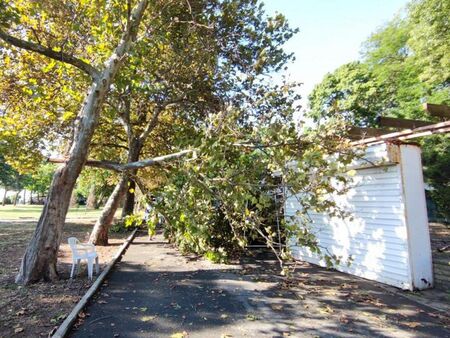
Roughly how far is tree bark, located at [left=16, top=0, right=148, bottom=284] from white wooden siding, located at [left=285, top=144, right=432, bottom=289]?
5362 mm

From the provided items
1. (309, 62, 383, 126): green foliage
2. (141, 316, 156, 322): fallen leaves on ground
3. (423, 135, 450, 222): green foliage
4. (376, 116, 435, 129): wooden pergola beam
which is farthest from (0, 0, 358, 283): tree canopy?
(309, 62, 383, 126): green foliage

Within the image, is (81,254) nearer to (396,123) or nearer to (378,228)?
(378,228)

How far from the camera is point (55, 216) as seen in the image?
6910 millimetres

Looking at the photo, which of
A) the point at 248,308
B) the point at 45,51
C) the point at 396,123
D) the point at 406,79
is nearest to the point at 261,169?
the point at 248,308

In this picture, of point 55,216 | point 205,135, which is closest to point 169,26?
point 205,135

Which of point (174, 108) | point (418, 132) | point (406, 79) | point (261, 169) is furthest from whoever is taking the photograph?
point (406, 79)

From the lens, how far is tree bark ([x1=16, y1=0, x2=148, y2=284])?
21.7ft

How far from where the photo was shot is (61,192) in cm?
703

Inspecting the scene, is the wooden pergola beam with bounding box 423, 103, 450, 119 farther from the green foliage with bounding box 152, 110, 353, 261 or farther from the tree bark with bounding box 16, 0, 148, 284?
the tree bark with bounding box 16, 0, 148, 284

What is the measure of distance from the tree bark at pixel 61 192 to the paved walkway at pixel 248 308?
1.42 m

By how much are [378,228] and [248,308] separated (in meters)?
3.82

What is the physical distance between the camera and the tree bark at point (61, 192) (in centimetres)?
663

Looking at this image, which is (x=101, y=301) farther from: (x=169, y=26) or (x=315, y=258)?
(x=169, y=26)

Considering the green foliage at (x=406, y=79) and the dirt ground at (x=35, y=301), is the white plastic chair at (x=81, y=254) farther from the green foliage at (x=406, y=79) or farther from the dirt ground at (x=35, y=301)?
the green foliage at (x=406, y=79)
